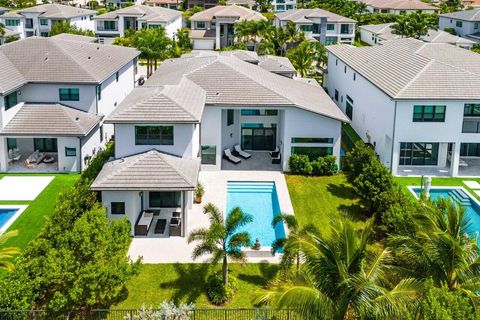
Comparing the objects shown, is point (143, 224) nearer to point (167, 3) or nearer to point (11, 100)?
point (11, 100)

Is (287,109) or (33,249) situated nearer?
(33,249)

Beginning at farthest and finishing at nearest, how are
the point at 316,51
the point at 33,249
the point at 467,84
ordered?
the point at 316,51 → the point at 467,84 → the point at 33,249

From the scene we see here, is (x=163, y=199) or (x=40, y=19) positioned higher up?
(x=40, y=19)

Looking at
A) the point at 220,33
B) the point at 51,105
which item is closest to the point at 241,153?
the point at 51,105

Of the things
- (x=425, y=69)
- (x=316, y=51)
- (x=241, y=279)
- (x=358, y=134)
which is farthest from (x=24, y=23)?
(x=241, y=279)

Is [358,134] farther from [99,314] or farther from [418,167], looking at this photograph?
[99,314]

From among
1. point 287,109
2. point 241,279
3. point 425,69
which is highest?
point 425,69
